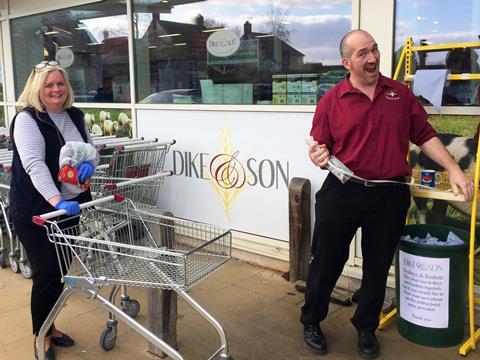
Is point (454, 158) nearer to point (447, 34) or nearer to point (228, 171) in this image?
point (447, 34)

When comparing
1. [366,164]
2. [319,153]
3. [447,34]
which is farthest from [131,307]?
[447,34]

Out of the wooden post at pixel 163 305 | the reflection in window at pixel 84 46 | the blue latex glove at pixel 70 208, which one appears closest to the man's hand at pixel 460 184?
the wooden post at pixel 163 305

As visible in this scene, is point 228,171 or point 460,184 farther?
point 228,171

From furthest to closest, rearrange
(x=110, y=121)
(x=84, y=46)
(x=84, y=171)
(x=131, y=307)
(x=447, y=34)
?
(x=84, y=46)
(x=110, y=121)
(x=131, y=307)
(x=447, y=34)
(x=84, y=171)

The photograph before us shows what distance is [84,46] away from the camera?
6527 mm

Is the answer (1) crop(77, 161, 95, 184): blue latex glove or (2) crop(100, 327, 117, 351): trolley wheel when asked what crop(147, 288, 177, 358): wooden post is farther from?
(1) crop(77, 161, 95, 184): blue latex glove

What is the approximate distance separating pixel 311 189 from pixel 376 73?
1571 millimetres

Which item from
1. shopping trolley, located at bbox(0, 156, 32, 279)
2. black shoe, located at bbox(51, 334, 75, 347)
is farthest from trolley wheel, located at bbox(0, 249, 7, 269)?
black shoe, located at bbox(51, 334, 75, 347)

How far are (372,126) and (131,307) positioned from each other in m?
2.13

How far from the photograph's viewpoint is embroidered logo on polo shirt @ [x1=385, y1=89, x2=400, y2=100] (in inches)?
117

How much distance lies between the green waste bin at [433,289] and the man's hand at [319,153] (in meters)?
0.82

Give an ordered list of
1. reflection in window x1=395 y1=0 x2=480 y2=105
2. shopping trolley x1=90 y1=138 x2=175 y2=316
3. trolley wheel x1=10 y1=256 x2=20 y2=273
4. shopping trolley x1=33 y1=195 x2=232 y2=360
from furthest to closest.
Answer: trolley wheel x1=10 y1=256 x2=20 y2=273, shopping trolley x1=90 y1=138 x2=175 y2=316, reflection in window x1=395 y1=0 x2=480 y2=105, shopping trolley x1=33 y1=195 x2=232 y2=360

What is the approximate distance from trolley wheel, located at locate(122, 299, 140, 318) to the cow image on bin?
216 cm

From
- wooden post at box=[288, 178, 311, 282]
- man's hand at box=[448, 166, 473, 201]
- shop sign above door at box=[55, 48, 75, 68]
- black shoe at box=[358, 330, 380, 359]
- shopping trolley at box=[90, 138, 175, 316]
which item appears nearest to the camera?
man's hand at box=[448, 166, 473, 201]
